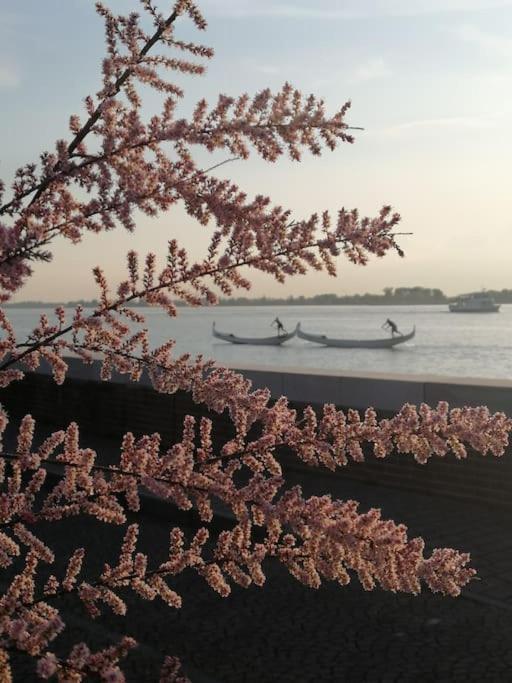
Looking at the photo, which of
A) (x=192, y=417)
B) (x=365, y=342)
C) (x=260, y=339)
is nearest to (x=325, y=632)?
(x=192, y=417)

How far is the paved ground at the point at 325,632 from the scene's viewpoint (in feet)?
18.2

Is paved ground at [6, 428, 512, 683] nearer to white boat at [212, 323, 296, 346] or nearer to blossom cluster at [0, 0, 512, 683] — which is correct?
blossom cluster at [0, 0, 512, 683]

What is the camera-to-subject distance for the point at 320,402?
40.0 feet

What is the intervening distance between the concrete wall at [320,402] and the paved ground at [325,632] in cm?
190

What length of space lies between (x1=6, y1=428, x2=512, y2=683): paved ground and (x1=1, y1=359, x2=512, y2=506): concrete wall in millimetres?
1903

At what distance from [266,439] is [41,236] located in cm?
114

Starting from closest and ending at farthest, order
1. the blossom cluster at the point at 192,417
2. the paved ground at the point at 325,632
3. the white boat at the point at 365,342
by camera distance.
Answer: the blossom cluster at the point at 192,417, the paved ground at the point at 325,632, the white boat at the point at 365,342

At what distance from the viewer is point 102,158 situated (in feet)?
12.2

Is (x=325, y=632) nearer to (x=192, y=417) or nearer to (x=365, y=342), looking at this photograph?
(x=192, y=417)

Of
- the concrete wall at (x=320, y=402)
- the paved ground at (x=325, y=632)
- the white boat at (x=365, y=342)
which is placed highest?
the concrete wall at (x=320, y=402)

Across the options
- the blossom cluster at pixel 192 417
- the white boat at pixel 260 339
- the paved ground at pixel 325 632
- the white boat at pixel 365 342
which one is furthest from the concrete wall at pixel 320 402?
the white boat at pixel 260 339

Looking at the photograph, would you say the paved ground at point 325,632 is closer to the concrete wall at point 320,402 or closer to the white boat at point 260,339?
the concrete wall at point 320,402

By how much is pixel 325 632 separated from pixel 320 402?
612 centimetres

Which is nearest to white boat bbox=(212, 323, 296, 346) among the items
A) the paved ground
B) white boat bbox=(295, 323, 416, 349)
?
white boat bbox=(295, 323, 416, 349)
